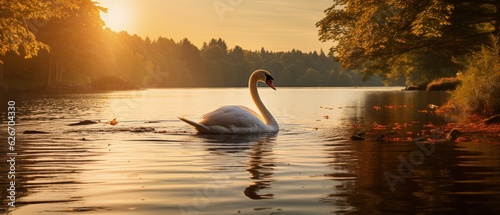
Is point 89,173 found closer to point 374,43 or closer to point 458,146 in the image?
point 458,146

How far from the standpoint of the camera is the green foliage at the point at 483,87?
25.2 metres

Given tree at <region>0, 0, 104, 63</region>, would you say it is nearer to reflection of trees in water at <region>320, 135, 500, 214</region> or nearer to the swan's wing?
the swan's wing

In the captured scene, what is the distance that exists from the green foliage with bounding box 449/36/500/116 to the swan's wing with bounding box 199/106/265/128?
36.3 feet

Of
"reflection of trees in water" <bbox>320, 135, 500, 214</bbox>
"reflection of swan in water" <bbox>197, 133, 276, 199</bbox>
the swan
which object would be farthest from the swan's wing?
"reflection of trees in water" <bbox>320, 135, 500, 214</bbox>

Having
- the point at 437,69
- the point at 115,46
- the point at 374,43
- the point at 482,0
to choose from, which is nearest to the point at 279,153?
the point at 374,43

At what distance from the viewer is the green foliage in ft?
82.8

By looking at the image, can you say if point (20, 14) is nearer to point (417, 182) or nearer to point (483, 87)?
point (483, 87)

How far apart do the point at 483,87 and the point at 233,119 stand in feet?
40.4

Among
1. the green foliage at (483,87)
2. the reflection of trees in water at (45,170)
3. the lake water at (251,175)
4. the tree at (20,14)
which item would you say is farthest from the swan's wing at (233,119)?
the tree at (20,14)

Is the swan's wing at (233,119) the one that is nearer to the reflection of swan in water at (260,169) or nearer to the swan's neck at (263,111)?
the swan's neck at (263,111)

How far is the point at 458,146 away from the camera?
15.8 m

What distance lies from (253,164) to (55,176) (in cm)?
383

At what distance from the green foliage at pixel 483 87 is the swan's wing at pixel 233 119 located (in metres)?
11.1

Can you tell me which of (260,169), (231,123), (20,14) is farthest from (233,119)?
(20,14)
